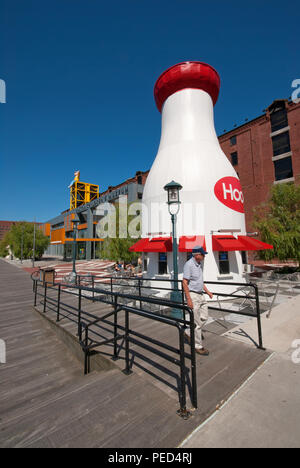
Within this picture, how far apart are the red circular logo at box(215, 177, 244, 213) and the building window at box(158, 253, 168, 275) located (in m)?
3.77

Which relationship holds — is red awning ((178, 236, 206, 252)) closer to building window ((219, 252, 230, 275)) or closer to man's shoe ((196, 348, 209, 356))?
building window ((219, 252, 230, 275))

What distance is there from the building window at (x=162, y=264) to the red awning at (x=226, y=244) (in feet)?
7.71

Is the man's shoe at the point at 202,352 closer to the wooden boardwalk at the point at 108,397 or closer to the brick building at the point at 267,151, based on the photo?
the wooden boardwalk at the point at 108,397

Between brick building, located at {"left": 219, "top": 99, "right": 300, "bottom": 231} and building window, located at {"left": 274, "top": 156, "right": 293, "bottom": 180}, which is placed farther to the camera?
building window, located at {"left": 274, "top": 156, "right": 293, "bottom": 180}

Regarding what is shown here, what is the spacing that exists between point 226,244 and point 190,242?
1502 millimetres

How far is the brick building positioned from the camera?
21938 mm

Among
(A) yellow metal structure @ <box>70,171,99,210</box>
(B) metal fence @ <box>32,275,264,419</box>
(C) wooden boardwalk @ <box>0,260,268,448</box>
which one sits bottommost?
(C) wooden boardwalk @ <box>0,260,268,448</box>

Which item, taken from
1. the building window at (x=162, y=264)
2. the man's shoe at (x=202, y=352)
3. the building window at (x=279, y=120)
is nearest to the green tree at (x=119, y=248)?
the building window at (x=162, y=264)

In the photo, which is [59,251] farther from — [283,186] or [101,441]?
[101,441]

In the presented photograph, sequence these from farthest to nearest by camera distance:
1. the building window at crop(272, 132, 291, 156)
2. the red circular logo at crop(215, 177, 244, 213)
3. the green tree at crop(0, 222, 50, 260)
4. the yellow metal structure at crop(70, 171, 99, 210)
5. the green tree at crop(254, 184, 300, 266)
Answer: the yellow metal structure at crop(70, 171, 99, 210) → the green tree at crop(0, 222, 50, 260) → the building window at crop(272, 132, 291, 156) → the green tree at crop(254, 184, 300, 266) → the red circular logo at crop(215, 177, 244, 213)

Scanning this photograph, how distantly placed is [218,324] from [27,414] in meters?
4.25

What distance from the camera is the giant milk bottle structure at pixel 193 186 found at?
8.97m

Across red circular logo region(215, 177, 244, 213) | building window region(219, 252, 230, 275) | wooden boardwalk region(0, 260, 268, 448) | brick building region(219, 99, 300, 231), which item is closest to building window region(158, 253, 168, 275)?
building window region(219, 252, 230, 275)
